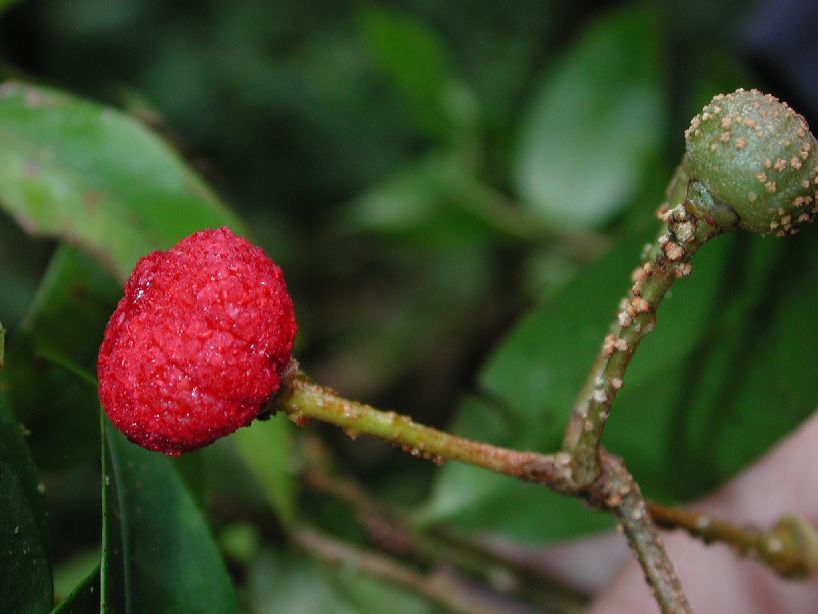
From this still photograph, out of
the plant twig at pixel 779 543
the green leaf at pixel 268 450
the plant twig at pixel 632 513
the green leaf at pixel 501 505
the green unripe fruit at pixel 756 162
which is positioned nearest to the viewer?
the green unripe fruit at pixel 756 162

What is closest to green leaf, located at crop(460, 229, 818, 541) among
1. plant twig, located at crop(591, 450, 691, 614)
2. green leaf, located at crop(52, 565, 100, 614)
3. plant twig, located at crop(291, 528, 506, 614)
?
plant twig, located at crop(291, 528, 506, 614)

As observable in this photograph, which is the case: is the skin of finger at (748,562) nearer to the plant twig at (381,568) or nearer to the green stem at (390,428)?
the plant twig at (381,568)

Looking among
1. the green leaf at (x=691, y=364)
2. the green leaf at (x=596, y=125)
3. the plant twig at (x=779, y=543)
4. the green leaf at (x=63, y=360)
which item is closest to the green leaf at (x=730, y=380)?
the green leaf at (x=691, y=364)

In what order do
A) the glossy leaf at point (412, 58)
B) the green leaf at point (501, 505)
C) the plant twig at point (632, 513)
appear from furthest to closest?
the glossy leaf at point (412, 58)
the green leaf at point (501, 505)
the plant twig at point (632, 513)

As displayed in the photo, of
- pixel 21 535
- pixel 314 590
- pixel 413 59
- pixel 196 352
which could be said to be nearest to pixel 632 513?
pixel 196 352

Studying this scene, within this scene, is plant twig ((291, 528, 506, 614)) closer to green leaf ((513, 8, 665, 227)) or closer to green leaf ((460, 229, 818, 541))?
green leaf ((460, 229, 818, 541))

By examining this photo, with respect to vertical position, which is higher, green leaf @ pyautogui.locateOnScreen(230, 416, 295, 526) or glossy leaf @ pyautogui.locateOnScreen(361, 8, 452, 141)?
glossy leaf @ pyautogui.locateOnScreen(361, 8, 452, 141)

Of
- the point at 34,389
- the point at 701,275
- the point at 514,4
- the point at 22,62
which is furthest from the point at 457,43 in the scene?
the point at 34,389
